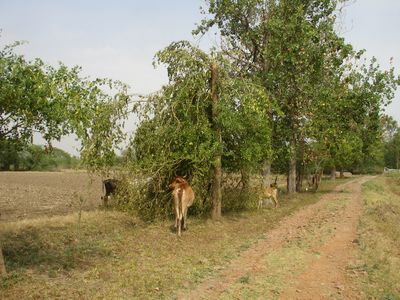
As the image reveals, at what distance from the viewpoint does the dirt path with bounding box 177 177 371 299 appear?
26.8 feet

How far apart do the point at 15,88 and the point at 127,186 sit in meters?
7.53

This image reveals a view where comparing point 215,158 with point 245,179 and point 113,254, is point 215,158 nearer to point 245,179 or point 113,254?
point 245,179

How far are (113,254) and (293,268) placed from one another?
14.6 ft

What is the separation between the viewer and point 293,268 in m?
9.83

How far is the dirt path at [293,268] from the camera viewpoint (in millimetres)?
8173

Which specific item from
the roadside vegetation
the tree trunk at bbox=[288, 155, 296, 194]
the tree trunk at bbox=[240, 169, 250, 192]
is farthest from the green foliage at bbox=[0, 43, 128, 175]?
the tree trunk at bbox=[288, 155, 296, 194]

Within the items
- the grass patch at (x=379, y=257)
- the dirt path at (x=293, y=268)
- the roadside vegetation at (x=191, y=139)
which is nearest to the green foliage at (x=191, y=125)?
the roadside vegetation at (x=191, y=139)

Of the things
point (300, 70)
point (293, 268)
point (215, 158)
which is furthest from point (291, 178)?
point (293, 268)

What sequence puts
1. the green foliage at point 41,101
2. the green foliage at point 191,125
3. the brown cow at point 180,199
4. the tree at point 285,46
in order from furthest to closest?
1. the tree at point 285,46
2. the green foliage at point 191,125
3. the brown cow at point 180,199
4. the green foliage at point 41,101

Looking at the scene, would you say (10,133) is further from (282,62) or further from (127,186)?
(282,62)

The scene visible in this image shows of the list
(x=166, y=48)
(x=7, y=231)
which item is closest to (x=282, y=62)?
(x=166, y=48)

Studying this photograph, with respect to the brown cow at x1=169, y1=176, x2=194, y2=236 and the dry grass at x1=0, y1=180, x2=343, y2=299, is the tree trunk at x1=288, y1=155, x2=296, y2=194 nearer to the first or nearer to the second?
the dry grass at x1=0, y1=180, x2=343, y2=299

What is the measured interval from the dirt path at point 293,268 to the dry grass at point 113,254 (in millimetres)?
372

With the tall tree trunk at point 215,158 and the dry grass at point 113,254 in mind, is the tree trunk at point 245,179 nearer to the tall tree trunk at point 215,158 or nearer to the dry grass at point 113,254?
the tall tree trunk at point 215,158
